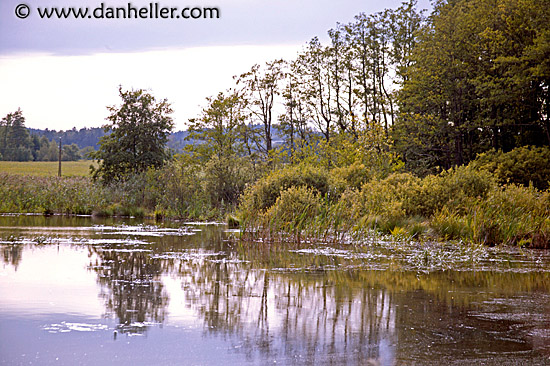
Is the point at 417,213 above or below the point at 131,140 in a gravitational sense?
below

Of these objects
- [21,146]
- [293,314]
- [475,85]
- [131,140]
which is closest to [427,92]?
[475,85]

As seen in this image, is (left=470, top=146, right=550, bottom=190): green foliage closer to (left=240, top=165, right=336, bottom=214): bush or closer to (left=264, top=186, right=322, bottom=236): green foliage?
(left=240, top=165, right=336, bottom=214): bush

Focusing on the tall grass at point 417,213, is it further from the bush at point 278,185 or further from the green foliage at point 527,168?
the green foliage at point 527,168

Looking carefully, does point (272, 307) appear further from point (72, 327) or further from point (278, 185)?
point (278, 185)

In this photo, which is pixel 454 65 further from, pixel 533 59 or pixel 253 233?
pixel 253 233

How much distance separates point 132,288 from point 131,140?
3706cm

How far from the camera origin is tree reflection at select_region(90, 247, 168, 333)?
7.39 meters

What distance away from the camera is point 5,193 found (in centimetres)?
3425

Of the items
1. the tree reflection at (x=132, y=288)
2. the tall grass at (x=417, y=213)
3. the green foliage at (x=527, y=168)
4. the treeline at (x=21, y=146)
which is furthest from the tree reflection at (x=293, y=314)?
the treeline at (x=21, y=146)

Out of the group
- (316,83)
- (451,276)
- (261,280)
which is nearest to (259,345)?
(261,280)

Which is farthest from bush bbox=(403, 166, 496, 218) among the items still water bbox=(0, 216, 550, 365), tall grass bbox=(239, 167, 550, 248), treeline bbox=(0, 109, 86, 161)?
treeline bbox=(0, 109, 86, 161)

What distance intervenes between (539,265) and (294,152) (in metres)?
27.6

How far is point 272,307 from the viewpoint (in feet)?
26.8

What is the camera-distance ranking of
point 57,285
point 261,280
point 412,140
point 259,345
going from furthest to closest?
point 412,140, point 261,280, point 57,285, point 259,345
